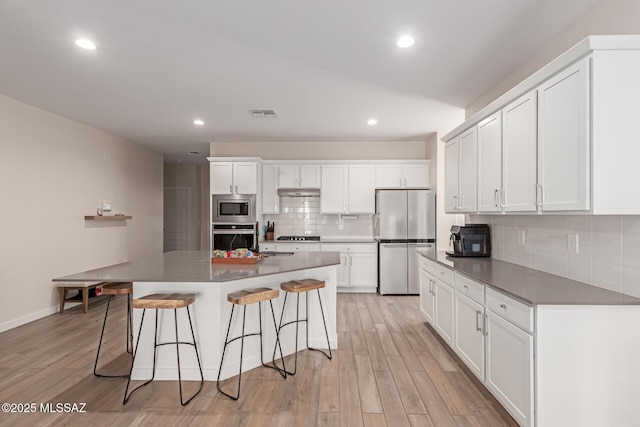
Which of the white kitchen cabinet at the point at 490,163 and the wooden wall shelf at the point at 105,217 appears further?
the wooden wall shelf at the point at 105,217

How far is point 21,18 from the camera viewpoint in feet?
7.88

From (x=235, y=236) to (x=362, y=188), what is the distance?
2.33 metres

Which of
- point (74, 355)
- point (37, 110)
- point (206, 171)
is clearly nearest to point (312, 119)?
point (37, 110)

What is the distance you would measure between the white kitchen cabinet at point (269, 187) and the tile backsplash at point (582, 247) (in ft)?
12.6

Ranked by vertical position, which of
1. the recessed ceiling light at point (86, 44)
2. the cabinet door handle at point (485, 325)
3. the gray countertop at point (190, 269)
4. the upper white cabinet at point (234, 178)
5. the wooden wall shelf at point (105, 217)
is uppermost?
the recessed ceiling light at point (86, 44)

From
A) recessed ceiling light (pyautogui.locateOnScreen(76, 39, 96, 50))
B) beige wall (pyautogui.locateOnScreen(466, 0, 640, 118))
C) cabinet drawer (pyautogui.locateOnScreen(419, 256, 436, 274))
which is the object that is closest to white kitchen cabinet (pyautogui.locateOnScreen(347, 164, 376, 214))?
cabinet drawer (pyautogui.locateOnScreen(419, 256, 436, 274))

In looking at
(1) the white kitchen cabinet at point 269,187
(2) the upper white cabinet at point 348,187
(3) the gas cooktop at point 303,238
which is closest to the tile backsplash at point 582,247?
(2) the upper white cabinet at point 348,187

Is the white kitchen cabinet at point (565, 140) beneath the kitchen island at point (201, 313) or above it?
above

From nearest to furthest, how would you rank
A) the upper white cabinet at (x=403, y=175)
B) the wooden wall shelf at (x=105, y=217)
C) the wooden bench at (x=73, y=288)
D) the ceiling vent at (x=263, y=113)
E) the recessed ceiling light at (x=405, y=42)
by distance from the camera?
the recessed ceiling light at (x=405, y=42) → the ceiling vent at (x=263, y=113) → the wooden bench at (x=73, y=288) → the wooden wall shelf at (x=105, y=217) → the upper white cabinet at (x=403, y=175)

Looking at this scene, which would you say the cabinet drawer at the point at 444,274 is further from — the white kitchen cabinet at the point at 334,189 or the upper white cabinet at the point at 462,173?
the white kitchen cabinet at the point at 334,189

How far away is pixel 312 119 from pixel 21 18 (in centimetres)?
316

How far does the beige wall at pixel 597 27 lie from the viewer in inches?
79.7

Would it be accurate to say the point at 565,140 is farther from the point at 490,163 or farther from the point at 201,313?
the point at 201,313

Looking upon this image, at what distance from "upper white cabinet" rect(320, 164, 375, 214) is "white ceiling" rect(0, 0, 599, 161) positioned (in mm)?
1341
